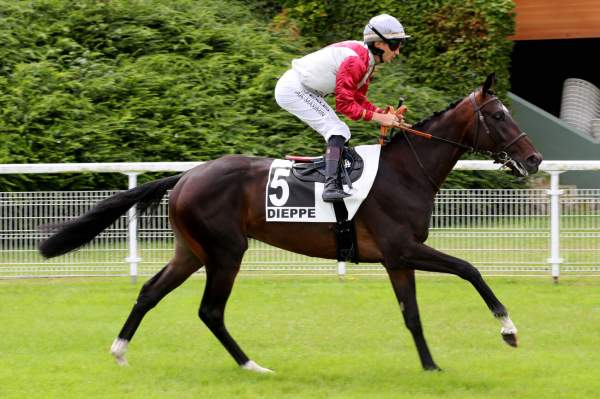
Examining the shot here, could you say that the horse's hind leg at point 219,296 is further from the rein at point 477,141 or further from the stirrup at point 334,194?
the rein at point 477,141

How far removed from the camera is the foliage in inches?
507

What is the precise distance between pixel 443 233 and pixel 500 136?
10.6 feet

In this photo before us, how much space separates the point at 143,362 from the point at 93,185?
504 centimetres

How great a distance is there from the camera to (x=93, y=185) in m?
11.8

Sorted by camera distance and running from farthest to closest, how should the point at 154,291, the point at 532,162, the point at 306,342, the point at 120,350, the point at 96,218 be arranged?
1. the point at 306,342
2. the point at 96,218
3. the point at 154,291
4. the point at 120,350
5. the point at 532,162

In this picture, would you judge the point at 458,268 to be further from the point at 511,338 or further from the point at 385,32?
the point at 385,32

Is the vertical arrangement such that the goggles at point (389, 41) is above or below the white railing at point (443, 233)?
above

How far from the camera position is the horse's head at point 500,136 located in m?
6.87

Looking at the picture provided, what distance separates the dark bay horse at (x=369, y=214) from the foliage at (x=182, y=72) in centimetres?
481

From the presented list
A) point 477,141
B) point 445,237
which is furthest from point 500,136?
point 445,237

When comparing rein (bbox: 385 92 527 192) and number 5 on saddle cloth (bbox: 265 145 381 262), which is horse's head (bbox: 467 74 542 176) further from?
number 5 on saddle cloth (bbox: 265 145 381 262)

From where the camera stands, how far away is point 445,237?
32.9 feet

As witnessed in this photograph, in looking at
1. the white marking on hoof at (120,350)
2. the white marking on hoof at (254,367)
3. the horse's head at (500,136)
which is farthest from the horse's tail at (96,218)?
the horse's head at (500,136)

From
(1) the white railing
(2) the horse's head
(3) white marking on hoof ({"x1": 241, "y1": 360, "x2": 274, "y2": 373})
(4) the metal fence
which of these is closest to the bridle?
(2) the horse's head
